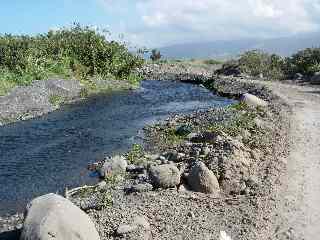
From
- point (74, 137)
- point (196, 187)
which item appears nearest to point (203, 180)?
point (196, 187)

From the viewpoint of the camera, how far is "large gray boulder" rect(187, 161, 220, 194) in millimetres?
20016

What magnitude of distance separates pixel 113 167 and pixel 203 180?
586 centimetres

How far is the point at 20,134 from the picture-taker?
114 feet

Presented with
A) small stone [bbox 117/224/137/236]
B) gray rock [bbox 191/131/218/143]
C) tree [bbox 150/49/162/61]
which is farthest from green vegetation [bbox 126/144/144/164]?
tree [bbox 150/49/162/61]

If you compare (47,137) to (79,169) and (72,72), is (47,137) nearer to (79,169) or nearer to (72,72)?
(79,169)

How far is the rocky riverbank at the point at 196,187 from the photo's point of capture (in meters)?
17.2

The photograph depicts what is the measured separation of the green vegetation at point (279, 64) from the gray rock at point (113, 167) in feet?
117

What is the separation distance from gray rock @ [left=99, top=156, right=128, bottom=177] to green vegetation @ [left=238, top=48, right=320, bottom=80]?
117 feet

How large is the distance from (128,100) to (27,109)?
33.1 ft

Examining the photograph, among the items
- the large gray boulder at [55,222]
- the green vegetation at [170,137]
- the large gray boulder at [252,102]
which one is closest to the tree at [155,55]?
the large gray boulder at [252,102]

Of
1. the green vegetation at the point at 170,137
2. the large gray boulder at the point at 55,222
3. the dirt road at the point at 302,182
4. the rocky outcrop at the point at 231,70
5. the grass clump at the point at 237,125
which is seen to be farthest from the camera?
the rocky outcrop at the point at 231,70

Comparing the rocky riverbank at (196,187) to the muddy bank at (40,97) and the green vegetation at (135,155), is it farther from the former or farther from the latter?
the muddy bank at (40,97)

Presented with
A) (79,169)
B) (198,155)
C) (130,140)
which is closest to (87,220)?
(198,155)

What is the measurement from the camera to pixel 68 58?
6016 cm
